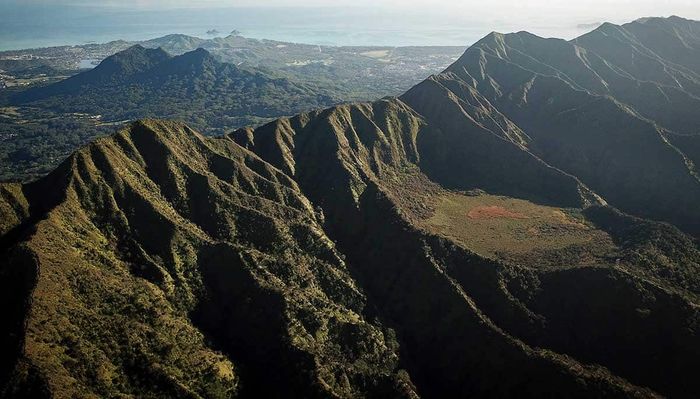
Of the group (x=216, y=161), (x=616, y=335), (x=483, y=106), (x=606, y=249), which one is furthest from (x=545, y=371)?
(x=483, y=106)

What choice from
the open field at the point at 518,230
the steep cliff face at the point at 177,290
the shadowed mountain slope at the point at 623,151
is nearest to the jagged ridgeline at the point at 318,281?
the steep cliff face at the point at 177,290

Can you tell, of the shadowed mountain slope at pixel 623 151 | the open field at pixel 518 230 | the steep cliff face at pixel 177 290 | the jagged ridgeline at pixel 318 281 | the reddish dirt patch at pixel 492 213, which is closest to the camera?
the steep cliff face at pixel 177 290

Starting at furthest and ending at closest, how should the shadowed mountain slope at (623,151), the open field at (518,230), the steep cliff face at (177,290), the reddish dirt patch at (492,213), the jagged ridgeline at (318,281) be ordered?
the shadowed mountain slope at (623,151) → the reddish dirt patch at (492,213) → the open field at (518,230) → the jagged ridgeline at (318,281) → the steep cliff face at (177,290)

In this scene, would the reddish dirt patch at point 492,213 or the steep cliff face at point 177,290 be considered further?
the reddish dirt patch at point 492,213

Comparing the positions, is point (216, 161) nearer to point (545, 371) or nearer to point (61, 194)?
point (61, 194)

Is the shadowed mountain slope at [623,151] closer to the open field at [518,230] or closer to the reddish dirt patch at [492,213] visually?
the open field at [518,230]

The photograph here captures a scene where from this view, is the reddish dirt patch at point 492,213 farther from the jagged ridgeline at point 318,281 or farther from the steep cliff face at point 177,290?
the steep cliff face at point 177,290

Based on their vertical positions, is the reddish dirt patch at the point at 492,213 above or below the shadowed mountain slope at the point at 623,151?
below
